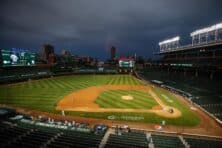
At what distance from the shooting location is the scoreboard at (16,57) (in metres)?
44.9

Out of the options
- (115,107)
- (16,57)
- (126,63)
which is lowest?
(115,107)

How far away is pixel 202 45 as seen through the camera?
58.0 m

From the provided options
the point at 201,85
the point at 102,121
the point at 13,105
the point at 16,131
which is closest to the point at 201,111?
the point at 102,121

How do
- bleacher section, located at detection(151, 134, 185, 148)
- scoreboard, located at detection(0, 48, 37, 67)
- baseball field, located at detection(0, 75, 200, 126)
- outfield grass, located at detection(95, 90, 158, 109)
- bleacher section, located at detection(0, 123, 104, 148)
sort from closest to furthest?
bleacher section, located at detection(0, 123, 104, 148), bleacher section, located at detection(151, 134, 185, 148), baseball field, located at detection(0, 75, 200, 126), outfield grass, located at detection(95, 90, 158, 109), scoreboard, located at detection(0, 48, 37, 67)

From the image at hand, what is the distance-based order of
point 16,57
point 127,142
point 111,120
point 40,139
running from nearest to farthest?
point 40,139 → point 127,142 → point 111,120 → point 16,57

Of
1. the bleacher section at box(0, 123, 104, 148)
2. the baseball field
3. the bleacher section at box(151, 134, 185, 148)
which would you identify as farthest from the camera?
the baseball field

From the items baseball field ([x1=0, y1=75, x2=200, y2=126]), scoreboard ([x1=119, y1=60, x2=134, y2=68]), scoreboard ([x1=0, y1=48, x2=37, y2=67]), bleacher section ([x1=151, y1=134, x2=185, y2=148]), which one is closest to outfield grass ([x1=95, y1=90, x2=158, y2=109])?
baseball field ([x1=0, y1=75, x2=200, y2=126])

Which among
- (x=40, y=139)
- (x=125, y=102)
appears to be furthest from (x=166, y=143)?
(x=125, y=102)

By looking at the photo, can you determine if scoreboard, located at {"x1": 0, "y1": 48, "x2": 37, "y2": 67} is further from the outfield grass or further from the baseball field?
the outfield grass

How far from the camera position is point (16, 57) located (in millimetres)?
48000

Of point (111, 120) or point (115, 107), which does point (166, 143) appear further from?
point (115, 107)

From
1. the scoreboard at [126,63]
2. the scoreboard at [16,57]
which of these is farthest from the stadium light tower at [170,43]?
the scoreboard at [16,57]

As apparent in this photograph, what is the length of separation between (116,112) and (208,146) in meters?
14.0

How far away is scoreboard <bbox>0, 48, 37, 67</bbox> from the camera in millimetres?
44881
